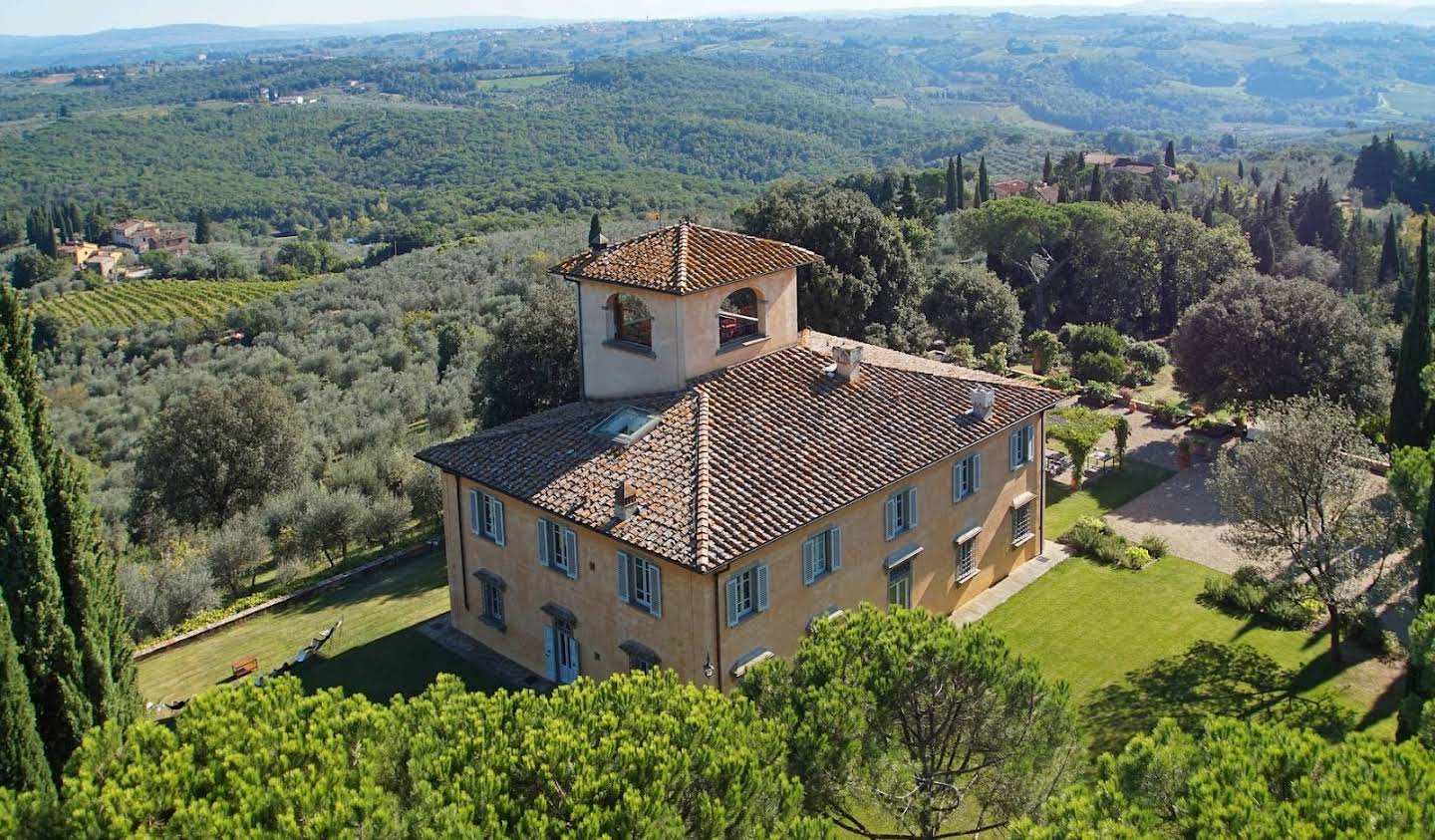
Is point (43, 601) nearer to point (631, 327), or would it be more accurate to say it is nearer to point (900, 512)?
point (631, 327)

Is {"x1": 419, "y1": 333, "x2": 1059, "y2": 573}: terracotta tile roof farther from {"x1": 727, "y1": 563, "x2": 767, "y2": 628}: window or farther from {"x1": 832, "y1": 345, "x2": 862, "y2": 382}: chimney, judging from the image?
{"x1": 727, "y1": 563, "x2": 767, "y2": 628}: window

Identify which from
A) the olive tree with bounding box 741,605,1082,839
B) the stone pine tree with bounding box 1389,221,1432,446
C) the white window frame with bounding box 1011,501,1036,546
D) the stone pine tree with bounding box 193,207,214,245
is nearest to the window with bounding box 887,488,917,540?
the white window frame with bounding box 1011,501,1036,546

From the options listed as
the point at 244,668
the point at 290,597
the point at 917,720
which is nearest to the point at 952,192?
the point at 290,597

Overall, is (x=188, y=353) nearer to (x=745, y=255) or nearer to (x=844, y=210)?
(x=844, y=210)

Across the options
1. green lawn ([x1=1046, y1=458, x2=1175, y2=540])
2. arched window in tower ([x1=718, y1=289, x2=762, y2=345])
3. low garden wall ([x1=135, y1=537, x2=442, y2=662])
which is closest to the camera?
arched window in tower ([x1=718, y1=289, x2=762, y2=345])

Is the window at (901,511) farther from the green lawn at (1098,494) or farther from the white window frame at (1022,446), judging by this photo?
the green lawn at (1098,494)

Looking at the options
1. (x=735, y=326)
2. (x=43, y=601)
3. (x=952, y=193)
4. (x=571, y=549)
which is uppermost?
(x=735, y=326)
